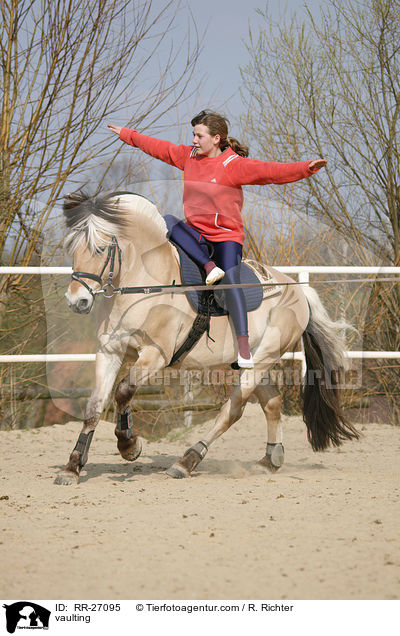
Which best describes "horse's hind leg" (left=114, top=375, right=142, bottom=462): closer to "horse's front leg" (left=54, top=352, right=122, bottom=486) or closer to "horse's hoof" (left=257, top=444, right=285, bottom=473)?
"horse's front leg" (left=54, top=352, right=122, bottom=486)

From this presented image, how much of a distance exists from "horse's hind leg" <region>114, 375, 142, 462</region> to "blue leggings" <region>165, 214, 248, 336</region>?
0.79m

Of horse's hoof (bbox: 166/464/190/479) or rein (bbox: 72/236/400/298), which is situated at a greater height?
rein (bbox: 72/236/400/298)

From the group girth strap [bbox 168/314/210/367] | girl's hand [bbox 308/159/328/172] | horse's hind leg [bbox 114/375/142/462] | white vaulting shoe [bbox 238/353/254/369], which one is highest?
girl's hand [bbox 308/159/328/172]

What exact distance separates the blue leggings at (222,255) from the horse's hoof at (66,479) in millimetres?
1307

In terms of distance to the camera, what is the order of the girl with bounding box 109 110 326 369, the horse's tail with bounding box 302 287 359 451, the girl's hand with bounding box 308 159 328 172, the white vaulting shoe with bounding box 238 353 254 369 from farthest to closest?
the horse's tail with bounding box 302 287 359 451 < the white vaulting shoe with bounding box 238 353 254 369 < the girl with bounding box 109 110 326 369 < the girl's hand with bounding box 308 159 328 172

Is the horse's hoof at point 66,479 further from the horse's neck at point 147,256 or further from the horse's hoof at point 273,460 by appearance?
the horse's hoof at point 273,460

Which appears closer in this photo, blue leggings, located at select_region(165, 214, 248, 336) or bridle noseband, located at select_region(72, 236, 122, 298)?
bridle noseband, located at select_region(72, 236, 122, 298)

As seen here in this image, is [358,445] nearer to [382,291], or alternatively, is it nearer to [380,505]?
[382,291]

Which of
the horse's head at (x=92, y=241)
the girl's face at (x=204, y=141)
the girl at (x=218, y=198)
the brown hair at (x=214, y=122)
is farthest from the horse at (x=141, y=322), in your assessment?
the brown hair at (x=214, y=122)

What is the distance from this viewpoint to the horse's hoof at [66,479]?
377cm

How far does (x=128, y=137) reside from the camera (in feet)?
14.0

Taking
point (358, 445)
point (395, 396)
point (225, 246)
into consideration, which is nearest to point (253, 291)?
point (225, 246)

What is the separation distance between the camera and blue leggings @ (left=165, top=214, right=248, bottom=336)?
402cm
